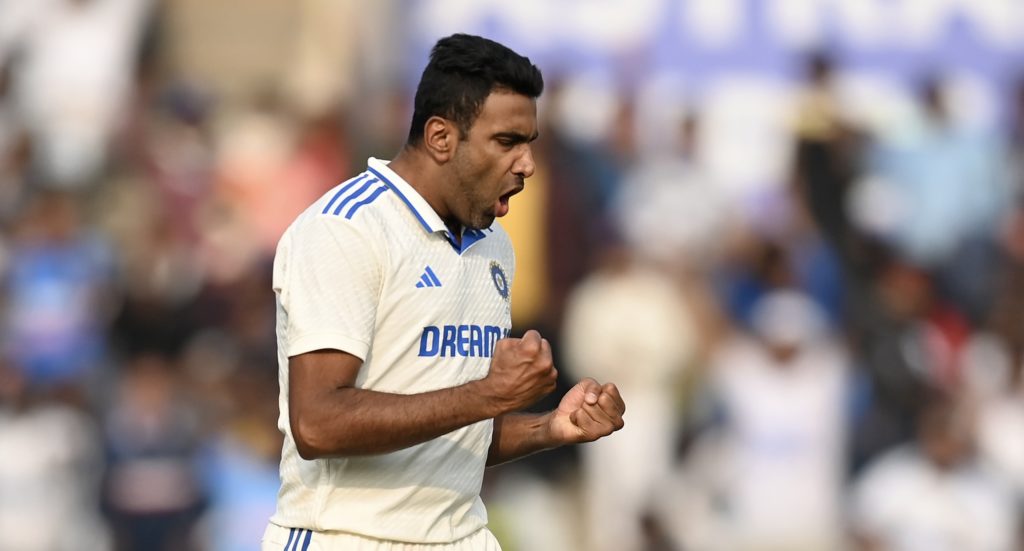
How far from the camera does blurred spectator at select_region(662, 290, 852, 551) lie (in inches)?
373

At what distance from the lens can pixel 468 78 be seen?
12.6 ft

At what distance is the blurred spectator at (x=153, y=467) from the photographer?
937 centimetres

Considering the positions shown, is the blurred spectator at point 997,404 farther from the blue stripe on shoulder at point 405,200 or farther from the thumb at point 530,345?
the thumb at point 530,345

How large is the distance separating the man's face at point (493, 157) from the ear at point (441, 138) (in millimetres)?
21

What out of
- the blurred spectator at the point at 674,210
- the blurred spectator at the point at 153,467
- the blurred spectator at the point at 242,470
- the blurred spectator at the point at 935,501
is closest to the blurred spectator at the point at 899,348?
the blurred spectator at the point at 935,501

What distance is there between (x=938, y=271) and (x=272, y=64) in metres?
4.66

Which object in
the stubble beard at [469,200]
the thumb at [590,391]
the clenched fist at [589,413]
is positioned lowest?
the clenched fist at [589,413]

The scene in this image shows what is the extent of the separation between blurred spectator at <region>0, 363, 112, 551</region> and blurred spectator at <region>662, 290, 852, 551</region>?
3576 mm

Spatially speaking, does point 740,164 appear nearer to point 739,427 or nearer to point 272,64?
point 739,427

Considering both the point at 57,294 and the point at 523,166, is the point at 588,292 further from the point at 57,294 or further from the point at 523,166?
the point at 523,166

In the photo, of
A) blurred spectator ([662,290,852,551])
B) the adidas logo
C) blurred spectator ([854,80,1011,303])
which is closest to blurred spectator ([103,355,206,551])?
blurred spectator ([662,290,852,551])

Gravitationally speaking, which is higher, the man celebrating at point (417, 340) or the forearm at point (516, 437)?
the man celebrating at point (417, 340)

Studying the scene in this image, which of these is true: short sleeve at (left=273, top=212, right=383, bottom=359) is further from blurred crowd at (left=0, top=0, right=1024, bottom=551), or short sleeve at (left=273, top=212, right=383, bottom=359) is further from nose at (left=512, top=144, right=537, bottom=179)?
blurred crowd at (left=0, top=0, right=1024, bottom=551)

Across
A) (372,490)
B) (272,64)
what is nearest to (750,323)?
(272,64)
